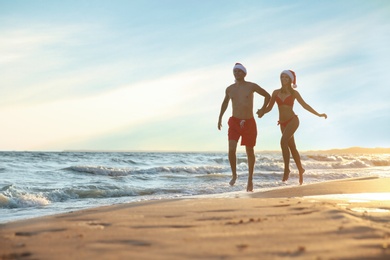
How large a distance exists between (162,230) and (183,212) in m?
0.92

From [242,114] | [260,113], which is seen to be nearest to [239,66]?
[242,114]

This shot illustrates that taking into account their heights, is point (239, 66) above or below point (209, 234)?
above

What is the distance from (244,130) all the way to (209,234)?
241 inches

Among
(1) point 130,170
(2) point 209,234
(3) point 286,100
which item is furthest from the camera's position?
(1) point 130,170

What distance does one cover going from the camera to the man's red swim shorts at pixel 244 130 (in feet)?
30.6

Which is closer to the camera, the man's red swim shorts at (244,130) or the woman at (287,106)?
the man's red swim shorts at (244,130)

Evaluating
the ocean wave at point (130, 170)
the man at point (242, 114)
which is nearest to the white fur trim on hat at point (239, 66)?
→ the man at point (242, 114)

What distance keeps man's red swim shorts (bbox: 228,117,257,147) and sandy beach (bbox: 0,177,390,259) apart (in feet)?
15.5

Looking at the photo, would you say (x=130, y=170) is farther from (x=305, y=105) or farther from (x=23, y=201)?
(x=305, y=105)

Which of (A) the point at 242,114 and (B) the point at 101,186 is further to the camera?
(B) the point at 101,186

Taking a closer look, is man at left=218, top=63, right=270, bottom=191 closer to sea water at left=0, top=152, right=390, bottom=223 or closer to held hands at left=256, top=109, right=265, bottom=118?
held hands at left=256, top=109, right=265, bottom=118

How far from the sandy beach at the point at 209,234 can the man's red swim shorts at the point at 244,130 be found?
4.74 meters

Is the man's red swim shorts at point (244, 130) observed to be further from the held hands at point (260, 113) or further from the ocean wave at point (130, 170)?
the ocean wave at point (130, 170)

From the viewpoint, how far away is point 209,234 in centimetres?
330
